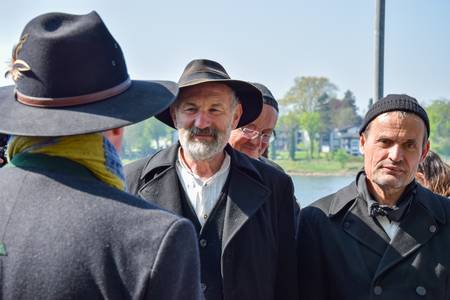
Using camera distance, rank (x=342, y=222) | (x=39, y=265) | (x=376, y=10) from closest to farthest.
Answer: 1. (x=39, y=265)
2. (x=342, y=222)
3. (x=376, y=10)

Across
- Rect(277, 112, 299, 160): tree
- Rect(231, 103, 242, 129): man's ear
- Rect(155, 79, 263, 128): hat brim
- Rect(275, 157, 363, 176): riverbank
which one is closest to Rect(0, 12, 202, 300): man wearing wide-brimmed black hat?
Rect(155, 79, 263, 128): hat brim

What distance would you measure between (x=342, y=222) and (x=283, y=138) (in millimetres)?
42262

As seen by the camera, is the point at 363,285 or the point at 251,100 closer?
the point at 363,285

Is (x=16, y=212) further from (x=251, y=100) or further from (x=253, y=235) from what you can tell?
(x=251, y=100)

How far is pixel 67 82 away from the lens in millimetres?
1321

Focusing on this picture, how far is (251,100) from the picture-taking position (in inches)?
120

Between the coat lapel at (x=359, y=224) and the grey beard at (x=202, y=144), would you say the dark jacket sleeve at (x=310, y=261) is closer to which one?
the coat lapel at (x=359, y=224)

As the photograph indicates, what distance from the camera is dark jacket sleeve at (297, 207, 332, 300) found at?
2383 millimetres

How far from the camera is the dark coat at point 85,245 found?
47.2 inches

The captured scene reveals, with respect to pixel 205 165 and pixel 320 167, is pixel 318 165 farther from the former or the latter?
pixel 205 165

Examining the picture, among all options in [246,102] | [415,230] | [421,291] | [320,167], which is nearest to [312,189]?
[246,102]

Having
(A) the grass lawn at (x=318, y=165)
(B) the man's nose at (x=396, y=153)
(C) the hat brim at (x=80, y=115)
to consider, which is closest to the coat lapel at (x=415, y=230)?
(B) the man's nose at (x=396, y=153)

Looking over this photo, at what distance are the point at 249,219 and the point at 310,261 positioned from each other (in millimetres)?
370

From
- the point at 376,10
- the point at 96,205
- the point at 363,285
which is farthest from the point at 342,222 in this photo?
the point at 376,10
